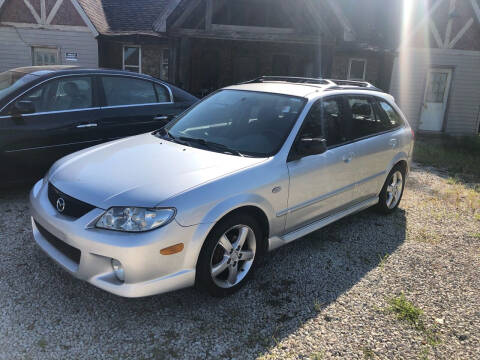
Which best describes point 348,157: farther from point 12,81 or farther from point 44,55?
point 44,55

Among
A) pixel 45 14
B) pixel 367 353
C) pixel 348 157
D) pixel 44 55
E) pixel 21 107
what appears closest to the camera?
pixel 367 353

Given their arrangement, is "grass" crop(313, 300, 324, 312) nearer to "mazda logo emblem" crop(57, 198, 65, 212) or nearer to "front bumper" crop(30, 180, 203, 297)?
"front bumper" crop(30, 180, 203, 297)

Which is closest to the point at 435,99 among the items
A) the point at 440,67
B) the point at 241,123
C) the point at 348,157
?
the point at 440,67

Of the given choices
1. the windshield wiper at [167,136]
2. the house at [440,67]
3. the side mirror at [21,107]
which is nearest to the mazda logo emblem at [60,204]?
the windshield wiper at [167,136]

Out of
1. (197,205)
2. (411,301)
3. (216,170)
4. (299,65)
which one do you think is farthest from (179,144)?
(299,65)

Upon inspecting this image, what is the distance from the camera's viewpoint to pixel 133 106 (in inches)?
232

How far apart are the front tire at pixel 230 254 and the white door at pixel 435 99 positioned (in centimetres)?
1370

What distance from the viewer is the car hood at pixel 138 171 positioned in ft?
9.71

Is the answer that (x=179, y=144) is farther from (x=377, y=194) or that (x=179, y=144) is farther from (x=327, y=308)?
(x=377, y=194)

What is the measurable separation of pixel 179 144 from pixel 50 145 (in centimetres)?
212

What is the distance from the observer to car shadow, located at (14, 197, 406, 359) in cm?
285

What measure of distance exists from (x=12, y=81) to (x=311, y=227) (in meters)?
4.21

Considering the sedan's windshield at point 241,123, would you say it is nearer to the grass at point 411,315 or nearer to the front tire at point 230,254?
the front tire at point 230,254

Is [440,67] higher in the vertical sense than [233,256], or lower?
higher
